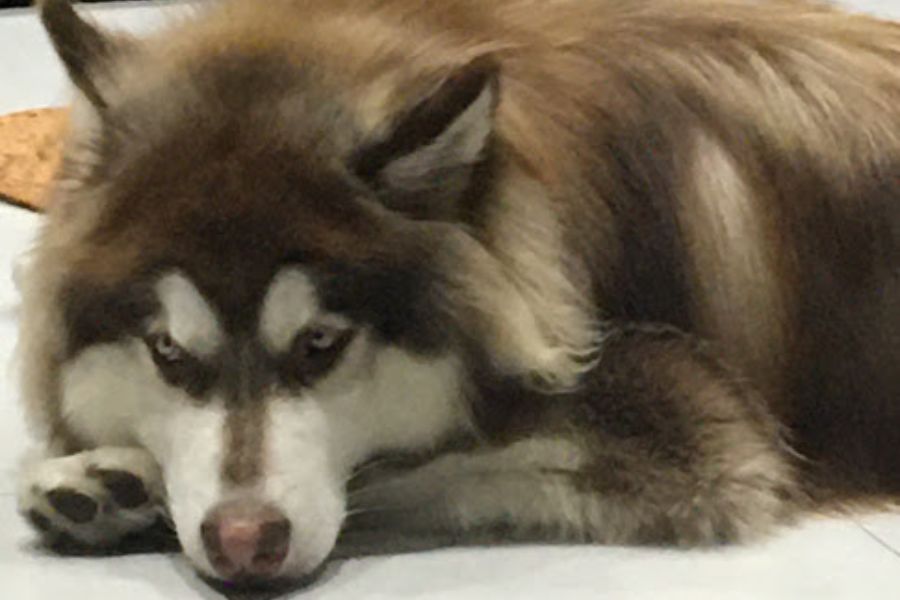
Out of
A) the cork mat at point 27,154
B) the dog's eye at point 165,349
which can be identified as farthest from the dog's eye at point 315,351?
the cork mat at point 27,154

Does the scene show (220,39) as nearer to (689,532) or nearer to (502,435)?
(502,435)

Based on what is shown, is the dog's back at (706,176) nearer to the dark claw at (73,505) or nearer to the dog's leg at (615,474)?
the dog's leg at (615,474)

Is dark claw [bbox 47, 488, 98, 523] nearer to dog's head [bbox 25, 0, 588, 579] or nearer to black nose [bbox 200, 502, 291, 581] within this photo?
dog's head [bbox 25, 0, 588, 579]

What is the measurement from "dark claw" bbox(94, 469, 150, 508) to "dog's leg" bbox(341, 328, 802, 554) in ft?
0.84

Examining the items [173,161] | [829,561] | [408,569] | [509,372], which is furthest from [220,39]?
[829,561]

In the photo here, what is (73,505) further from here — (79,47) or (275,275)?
(79,47)

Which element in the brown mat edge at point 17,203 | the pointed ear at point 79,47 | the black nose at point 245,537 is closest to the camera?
the black nose at point 245,537

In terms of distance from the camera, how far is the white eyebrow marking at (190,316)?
1661 millimetres

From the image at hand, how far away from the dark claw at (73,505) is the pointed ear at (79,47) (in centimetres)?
45

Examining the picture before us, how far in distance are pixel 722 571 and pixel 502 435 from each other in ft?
1.00

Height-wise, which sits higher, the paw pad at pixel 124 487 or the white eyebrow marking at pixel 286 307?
the white eyebrow marking at pixel 286 307

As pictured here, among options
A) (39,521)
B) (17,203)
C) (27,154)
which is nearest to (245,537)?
(39,521)

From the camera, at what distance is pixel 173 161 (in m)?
1.70

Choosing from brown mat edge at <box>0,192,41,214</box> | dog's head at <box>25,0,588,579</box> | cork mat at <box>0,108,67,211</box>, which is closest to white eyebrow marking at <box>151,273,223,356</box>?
dog's head at <box>25,0,588,579</box>
